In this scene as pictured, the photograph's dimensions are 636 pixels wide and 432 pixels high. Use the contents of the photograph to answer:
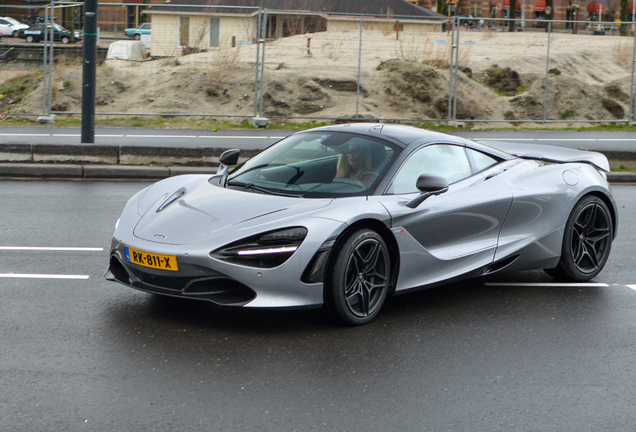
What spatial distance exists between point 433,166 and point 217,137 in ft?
38.5

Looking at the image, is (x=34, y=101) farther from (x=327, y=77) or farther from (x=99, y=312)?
(x=99, y=312)

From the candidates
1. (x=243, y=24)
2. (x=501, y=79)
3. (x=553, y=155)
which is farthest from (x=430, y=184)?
(x=501, y=79)

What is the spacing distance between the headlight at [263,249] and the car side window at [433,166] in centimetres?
101

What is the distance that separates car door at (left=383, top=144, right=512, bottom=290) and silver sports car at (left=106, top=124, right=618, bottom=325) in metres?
0.01

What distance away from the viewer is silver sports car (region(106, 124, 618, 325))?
4.94 m

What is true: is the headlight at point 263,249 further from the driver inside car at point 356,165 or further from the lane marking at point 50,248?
the lane marking at point 50,248

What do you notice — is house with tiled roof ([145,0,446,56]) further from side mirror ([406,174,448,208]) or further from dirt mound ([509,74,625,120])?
side mirror ([406,174,448,208])

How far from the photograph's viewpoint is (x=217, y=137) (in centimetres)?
1722

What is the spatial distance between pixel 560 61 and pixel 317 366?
88.4 feet

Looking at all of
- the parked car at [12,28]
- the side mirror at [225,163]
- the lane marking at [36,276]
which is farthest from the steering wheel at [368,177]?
the parked car at [12,28]

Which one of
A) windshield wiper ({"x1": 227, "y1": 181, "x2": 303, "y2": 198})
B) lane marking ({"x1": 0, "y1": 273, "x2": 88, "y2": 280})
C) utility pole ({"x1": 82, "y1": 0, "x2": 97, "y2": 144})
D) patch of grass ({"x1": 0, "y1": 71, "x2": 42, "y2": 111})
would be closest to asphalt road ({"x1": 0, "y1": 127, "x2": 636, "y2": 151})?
utility pole ({"x1": 82, "y1": 0, "x2": 97, "y2": 144})

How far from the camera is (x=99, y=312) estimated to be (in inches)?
215

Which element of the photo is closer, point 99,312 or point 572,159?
point 99,312

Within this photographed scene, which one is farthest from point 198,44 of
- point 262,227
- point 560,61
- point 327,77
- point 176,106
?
point 262,227
